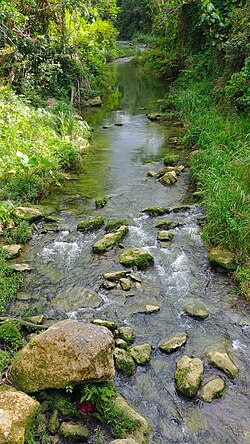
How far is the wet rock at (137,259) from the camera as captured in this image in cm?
591

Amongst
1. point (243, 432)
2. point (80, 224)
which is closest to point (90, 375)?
point (243, 432)

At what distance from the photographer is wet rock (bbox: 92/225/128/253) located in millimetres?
6336

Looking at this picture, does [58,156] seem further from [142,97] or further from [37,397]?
[142,97]

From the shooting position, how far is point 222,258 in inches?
227

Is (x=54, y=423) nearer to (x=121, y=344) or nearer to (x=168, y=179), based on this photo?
(x=121, y=344)

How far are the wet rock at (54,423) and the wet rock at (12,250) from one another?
3.11 metres

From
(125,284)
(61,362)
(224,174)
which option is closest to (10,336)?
(61,362)

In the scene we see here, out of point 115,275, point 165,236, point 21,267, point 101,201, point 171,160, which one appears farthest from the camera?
point 171,160

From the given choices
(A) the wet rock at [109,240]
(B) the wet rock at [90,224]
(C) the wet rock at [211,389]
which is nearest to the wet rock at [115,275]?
(A) the wet rock at [109,240]

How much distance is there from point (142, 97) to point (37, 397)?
1846cm

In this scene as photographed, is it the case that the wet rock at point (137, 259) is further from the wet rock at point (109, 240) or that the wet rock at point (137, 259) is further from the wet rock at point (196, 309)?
the wet rock at point (196, 309)

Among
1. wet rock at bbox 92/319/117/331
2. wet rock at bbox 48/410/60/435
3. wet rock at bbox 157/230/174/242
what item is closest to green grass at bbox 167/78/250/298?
wet rock at bbox 157/230/174/242

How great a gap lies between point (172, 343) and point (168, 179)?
5384 millimetres

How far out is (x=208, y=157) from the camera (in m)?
8.80
